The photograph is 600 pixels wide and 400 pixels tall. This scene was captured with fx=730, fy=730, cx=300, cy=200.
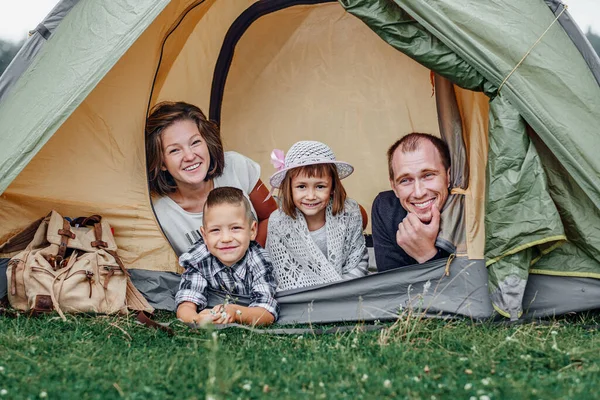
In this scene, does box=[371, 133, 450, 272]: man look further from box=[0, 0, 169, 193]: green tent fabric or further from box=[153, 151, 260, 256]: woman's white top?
box=[0, 0, 169, 193]: green tent fabric

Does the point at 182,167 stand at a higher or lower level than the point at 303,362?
higher

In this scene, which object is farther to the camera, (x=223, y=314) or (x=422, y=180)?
(x=422, y=180)

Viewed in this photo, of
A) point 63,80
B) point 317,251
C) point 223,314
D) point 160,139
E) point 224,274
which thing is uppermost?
point 63,80

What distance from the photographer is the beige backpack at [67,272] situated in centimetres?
346

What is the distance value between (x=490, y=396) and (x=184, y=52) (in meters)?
2.92

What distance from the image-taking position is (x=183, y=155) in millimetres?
4109

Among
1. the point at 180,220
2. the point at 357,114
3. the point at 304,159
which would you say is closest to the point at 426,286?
the point at 304,159

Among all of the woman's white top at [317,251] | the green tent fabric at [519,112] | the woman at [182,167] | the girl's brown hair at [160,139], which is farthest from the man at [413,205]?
the girl's brown hair at [160,139]

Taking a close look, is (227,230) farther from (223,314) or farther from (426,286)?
(426,286)

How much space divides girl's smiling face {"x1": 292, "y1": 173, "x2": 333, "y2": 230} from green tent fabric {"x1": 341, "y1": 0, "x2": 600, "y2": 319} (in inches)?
34.1

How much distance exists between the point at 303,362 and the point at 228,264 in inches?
46.1

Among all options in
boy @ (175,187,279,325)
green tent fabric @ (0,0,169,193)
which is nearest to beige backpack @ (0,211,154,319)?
boy @ (175,187,279,325)

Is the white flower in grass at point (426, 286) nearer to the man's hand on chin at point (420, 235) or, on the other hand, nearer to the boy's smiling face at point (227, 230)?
the man's hand on chin at point (420, 235)

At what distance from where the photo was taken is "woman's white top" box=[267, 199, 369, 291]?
3.77 metres
